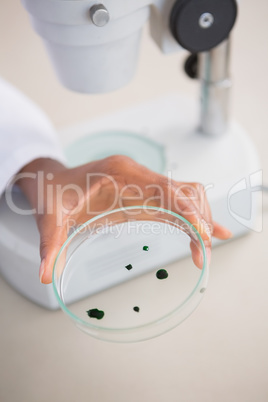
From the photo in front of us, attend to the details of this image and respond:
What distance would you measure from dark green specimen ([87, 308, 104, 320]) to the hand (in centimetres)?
7

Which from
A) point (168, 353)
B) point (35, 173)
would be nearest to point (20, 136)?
point (35, 173)

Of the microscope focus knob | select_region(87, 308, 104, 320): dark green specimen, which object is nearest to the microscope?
the microscope focus knob

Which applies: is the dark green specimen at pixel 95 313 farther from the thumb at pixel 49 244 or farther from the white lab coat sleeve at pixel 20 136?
the white lab coat sleeve at pixel 20 136

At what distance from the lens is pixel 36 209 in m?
0.64

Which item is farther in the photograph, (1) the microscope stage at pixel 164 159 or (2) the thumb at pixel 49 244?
(1) the microscope stage at pixel 164 159

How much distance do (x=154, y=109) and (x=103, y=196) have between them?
9.4 inches

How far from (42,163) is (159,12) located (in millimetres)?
238

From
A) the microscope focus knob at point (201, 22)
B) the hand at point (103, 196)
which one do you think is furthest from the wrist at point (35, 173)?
the microscope focus knob at point (201, 22)

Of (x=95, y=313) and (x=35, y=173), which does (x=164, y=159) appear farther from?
(x=95, y=313)

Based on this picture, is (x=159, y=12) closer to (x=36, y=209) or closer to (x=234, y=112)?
(x=36, y=209)

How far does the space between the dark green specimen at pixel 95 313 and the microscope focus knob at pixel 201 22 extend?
0.30 m

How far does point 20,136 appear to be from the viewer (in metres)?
0.70

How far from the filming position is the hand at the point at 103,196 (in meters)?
0.57

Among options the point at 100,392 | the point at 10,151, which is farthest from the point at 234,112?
the point at 100,392
